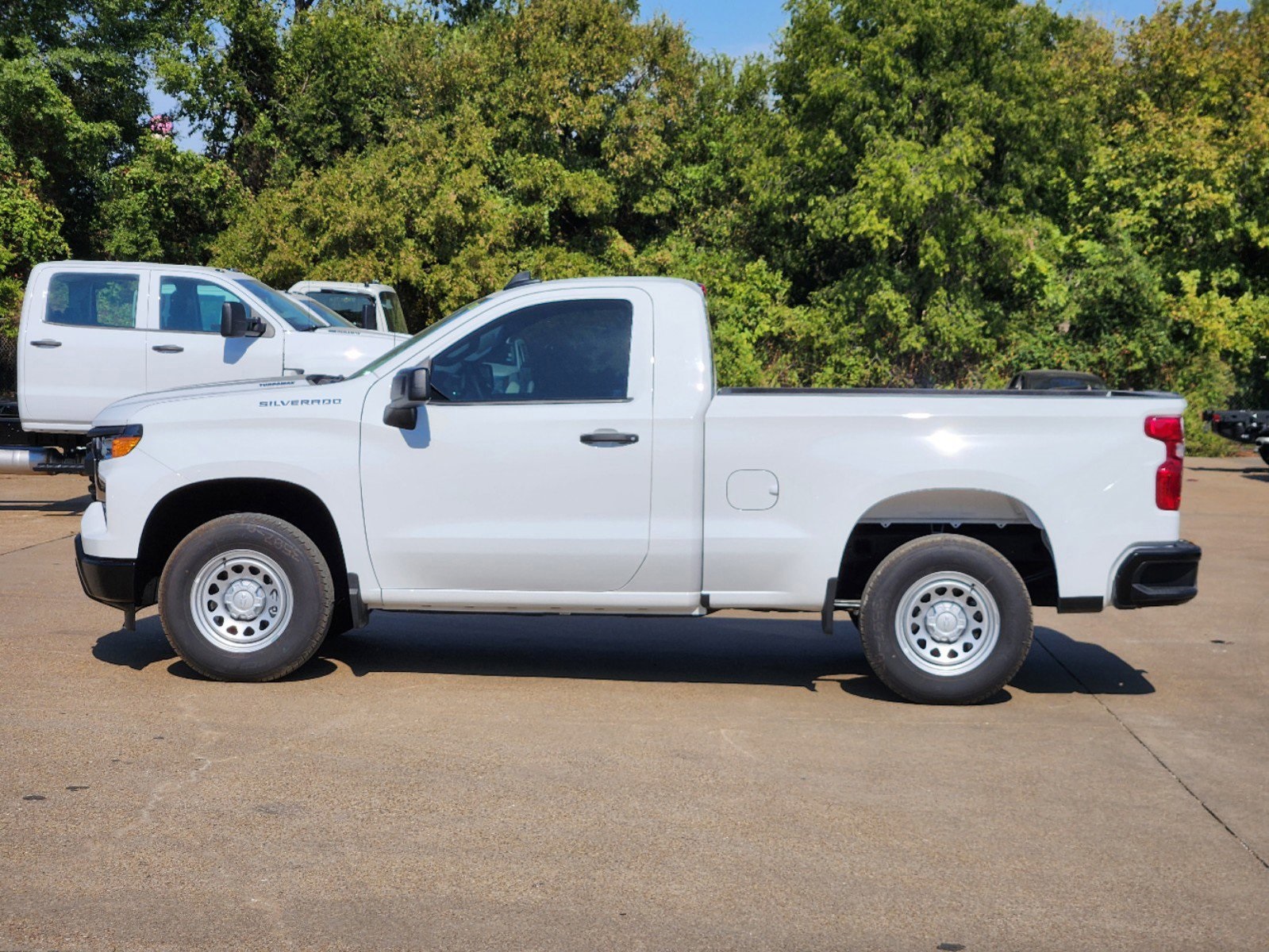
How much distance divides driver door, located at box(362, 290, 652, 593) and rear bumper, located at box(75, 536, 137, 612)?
126cm

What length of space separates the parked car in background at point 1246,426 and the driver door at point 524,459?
17.0m

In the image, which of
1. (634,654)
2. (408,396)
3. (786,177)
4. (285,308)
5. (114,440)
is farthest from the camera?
(786,177)

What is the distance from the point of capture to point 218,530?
726 cm

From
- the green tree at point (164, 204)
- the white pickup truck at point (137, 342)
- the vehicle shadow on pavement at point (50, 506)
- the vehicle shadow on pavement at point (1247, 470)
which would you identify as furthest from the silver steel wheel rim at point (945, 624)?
the green tree at point (164, 204)

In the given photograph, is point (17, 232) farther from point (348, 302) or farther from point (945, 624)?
point (945, 624)

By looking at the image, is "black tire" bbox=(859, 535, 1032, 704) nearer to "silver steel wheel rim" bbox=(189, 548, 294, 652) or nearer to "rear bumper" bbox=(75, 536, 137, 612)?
"silver steel wheel rim" bbox=(189, 548, 294, 652)

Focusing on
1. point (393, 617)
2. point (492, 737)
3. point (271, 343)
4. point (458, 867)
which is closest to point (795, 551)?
point (492, 737)

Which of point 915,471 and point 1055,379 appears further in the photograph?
point 1055,379

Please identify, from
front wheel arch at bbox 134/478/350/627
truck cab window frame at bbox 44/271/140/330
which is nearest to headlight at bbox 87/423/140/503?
front wheel arch at bbox 134/478/350/627

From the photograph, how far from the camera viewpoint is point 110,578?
24.0 ft

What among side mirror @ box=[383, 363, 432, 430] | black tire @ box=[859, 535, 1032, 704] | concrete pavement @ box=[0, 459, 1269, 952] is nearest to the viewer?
concrete pavement @ box=[0, 459, 1269, 952]

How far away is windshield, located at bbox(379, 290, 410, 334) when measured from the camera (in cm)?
2130

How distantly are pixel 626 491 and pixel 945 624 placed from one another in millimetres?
1693

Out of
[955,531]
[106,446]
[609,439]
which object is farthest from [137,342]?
[955,531]
